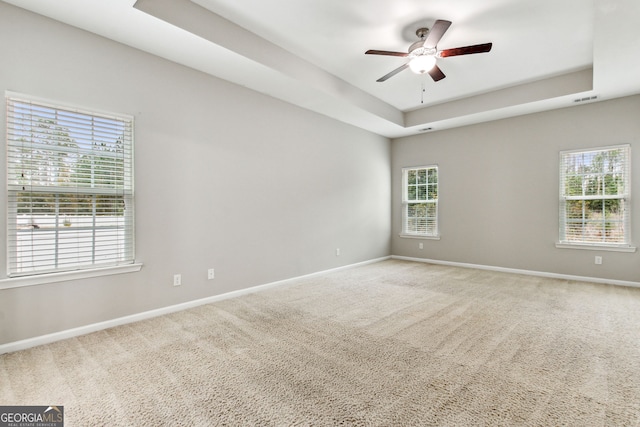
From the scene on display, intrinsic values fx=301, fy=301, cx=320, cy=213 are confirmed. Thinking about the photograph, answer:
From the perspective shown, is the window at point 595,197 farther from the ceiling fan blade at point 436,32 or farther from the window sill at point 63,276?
the window sill at point 63,276

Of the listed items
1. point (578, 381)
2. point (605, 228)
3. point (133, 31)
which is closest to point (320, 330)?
point (578, 381)

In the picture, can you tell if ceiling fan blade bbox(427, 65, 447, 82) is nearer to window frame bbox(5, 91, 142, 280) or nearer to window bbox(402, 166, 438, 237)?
window bbox(402, 166, 438, 237)

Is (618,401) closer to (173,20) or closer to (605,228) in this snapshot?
(605,228)

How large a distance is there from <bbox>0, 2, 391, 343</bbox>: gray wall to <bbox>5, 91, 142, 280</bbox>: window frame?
0.06 m

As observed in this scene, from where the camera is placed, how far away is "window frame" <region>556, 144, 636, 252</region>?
171 inches

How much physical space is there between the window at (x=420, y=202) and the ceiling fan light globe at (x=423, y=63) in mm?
3337

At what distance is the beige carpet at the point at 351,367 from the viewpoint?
168 cm

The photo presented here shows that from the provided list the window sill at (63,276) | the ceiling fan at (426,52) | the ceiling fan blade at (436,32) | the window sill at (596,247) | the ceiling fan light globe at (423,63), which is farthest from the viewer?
the window sill at (596,247)

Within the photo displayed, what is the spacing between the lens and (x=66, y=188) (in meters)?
2.65

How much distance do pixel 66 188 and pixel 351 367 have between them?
283 cm

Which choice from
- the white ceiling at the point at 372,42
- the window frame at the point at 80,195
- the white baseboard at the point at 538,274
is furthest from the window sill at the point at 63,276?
the white baseboard at the point at 538,274

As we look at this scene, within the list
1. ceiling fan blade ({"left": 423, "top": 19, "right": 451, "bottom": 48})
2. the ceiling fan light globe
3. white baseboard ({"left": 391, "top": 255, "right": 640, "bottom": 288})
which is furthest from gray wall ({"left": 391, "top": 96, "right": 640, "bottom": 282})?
ceiling fan blade ({"left": 423, "top": 19, "right": 451, "bottom": 48})

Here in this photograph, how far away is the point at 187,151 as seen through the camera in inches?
133

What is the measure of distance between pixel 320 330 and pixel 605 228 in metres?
4.68
